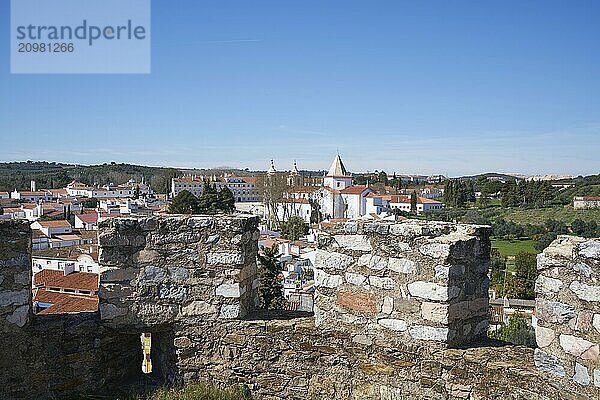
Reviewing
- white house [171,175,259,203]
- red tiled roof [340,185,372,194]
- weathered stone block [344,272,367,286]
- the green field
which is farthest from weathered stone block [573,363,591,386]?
white house [171,175,259,203]

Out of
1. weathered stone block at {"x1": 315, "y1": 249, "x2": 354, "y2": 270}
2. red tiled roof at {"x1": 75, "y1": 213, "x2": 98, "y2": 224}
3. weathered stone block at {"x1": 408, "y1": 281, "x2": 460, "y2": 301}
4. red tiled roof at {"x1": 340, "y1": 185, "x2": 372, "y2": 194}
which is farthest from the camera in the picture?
red tiled roof at {"x1": 340, "y1": 185, "x2": 372, "y2": 194}

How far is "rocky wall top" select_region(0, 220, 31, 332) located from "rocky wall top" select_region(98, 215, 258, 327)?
656mm

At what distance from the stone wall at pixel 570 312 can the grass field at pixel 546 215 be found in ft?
139

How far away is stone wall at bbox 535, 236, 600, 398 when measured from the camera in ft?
11.1

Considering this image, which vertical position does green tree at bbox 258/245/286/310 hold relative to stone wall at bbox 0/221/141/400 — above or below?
below

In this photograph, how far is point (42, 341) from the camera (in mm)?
4797

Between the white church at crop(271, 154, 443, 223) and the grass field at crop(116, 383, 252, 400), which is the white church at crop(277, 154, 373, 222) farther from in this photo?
the grass field at crop(116, 383, 252, 400)

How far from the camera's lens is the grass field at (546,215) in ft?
146

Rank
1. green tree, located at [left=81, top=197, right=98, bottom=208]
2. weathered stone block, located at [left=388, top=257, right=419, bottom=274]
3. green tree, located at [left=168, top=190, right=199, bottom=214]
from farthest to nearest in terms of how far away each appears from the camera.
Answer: green tree, located at [left=81, top=197, right=98, bottom=208] → green tree, located at [left=168, top=190, right=199, bottom=214] → weathered stone block, located at [left=388, top=257, right=419, bottom=274]

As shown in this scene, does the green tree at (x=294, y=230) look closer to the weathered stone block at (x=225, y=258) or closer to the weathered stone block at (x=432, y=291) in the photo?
the weathered stone block at (x=225, y=258)

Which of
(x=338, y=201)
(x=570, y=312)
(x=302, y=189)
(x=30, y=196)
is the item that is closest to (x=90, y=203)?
(x=30, y=196)

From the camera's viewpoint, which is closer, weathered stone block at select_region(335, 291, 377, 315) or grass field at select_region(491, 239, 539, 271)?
weathered stone block at select_region(335, 291, 377, 315)

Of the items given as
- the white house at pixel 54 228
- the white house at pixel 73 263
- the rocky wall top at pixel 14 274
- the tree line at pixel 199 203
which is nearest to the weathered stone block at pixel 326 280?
the rocky wall top at pixel 14 274

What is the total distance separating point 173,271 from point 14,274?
1.41m
